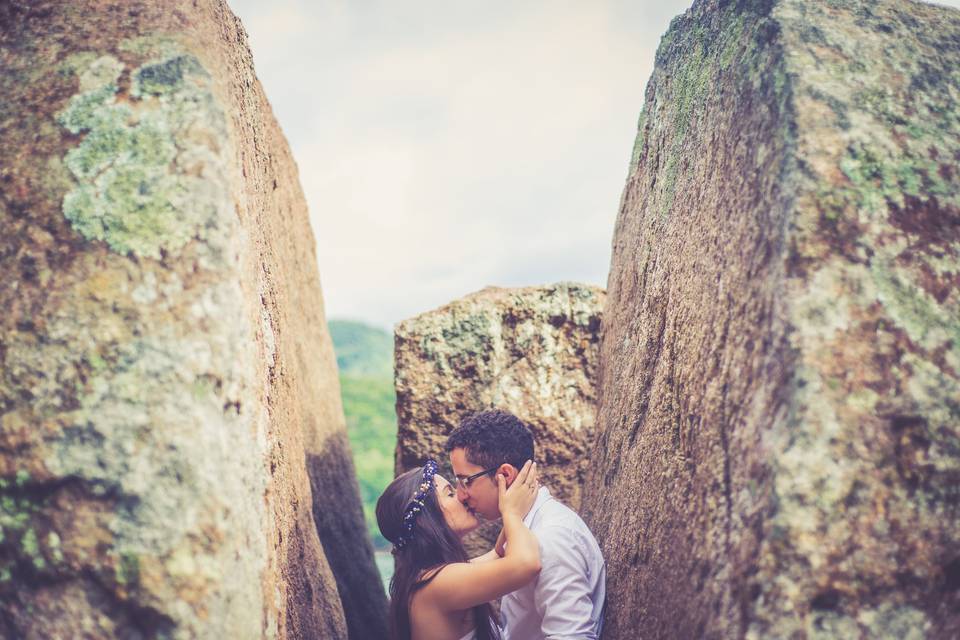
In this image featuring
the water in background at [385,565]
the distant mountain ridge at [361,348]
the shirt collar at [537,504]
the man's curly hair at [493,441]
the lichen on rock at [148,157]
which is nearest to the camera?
the lichen on rock at [148,157]

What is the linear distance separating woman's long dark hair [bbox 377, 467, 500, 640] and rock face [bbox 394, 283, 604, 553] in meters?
0.89

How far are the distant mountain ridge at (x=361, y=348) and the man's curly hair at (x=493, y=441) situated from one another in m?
25.9

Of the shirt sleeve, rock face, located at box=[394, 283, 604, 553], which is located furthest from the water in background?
the shirt sleeve

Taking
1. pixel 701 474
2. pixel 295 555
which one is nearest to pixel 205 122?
pixel 295 555

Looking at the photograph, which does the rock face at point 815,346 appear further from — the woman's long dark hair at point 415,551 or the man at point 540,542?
the woman's long dark hair at point 415,551

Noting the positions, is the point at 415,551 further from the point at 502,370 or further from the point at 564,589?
the point at 502,370

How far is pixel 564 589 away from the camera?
3461mm

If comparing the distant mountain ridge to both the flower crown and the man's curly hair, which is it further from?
the man's curly hair

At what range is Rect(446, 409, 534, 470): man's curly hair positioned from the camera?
4031 mm

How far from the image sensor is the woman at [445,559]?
3486 mm

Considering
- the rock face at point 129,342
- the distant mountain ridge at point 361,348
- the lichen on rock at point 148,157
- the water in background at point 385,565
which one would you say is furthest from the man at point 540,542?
the distant mountain ridge at point 361,348

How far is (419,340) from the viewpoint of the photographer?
5.22 metres

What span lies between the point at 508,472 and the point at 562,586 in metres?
0.75

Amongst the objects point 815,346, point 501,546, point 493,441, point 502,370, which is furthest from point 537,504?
point 815,346
